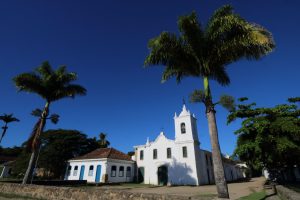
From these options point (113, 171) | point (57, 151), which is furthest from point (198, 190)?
point (57, 151)

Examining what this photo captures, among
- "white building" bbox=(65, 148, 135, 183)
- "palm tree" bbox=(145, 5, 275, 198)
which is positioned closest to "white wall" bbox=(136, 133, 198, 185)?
"white building" bbox=(65, 148, 135, 183)

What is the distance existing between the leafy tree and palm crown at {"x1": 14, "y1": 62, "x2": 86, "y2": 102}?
14.5 m

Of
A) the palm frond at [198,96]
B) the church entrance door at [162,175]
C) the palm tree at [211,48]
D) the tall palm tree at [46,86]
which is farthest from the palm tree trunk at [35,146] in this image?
the church entrance door at [162,175]

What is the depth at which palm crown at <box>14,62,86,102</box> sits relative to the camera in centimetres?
1670

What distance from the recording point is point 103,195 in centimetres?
945

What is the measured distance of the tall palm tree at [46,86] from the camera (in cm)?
1639

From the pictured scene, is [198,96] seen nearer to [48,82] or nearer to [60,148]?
[48,82]

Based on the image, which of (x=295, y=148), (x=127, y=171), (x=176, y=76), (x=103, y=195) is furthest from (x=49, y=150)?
(x=295, y=148)

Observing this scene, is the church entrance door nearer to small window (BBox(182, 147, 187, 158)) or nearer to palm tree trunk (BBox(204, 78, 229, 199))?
small window (BBox(182, 147, 187, 158))

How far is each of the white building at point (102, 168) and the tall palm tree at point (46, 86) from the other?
1502 centimetres

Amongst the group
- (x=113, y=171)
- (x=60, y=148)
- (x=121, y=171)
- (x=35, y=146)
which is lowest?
(x=113, y=171)

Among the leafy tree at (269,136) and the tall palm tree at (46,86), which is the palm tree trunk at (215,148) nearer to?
A: the leafy tree at (269,136)

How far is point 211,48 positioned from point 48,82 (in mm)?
14182

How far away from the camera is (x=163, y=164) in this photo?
3083 centimetres
